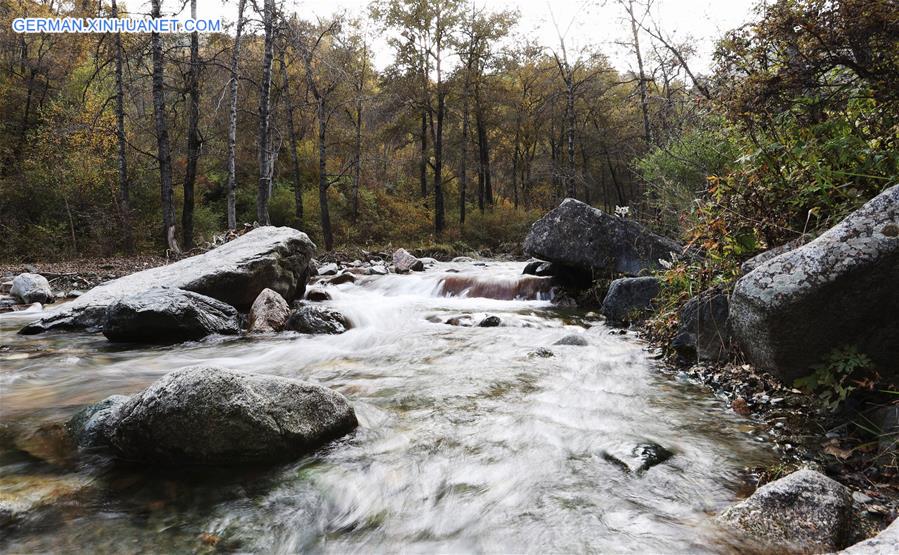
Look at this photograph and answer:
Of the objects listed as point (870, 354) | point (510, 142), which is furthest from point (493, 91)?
point (870, 354)

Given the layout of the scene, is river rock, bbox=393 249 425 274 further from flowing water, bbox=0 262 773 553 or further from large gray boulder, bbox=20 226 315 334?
flowing water, bbox=0 262 773 553

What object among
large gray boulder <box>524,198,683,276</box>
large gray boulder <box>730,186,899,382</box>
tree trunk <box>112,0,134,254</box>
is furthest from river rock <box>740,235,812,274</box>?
tree trunk <box>112,0,134,254</box>

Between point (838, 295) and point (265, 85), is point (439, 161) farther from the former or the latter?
point (838, 295)

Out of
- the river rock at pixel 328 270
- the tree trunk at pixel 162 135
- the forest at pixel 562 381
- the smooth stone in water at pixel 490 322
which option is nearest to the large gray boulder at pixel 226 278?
the forest at pixel 562 381

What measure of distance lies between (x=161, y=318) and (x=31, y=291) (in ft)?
19.0

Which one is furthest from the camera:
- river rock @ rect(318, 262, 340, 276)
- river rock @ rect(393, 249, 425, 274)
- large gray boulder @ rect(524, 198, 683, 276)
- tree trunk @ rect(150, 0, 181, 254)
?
river rock @ rect(393, 249, 425, 274)

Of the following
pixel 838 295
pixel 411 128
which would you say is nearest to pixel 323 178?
pixel 411 128

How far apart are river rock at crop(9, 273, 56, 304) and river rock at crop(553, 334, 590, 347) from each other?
34.6ft

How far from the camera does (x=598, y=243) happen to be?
31.8 ft

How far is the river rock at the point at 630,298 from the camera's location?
7.61 m

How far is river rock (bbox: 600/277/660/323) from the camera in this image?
7613 millimetres

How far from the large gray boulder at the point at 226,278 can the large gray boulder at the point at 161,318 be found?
0.79 m

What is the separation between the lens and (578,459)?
345 cm

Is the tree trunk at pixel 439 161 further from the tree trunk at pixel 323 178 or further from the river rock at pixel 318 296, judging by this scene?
the river rock at pixel 318 296
